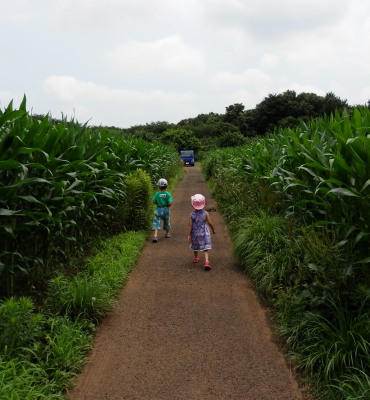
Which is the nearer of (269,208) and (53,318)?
(53,318)

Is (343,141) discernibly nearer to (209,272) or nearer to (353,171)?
(353,171)

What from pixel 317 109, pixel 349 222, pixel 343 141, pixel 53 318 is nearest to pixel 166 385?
pixel 53 318

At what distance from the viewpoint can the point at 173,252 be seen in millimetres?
7578

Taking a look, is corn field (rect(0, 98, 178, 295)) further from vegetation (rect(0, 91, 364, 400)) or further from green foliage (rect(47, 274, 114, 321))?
green foliage (rect(47, 274, 114, 321))

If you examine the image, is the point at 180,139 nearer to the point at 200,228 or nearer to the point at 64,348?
the point at 200,228

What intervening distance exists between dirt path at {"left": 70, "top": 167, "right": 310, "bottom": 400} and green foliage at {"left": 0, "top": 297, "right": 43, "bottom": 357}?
579mm

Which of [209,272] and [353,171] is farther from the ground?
[353,171]

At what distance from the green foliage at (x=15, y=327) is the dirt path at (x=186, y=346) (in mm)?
579

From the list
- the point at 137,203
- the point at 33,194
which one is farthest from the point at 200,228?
the point at 33,194

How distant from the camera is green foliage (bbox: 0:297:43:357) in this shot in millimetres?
3330

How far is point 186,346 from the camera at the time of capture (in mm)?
3881

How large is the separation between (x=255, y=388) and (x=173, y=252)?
14.7 ft

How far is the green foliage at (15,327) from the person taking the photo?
3.33 meters

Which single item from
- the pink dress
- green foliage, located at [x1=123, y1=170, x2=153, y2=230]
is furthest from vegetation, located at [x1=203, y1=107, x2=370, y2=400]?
green foliage, located at [x1=123, y1=170, x2=153, y2=230]
